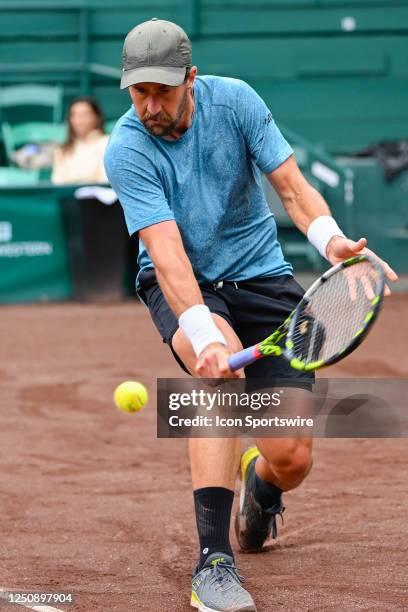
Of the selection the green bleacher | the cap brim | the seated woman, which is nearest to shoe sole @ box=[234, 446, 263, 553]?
the cap brim

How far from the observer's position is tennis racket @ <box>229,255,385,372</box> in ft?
11.4

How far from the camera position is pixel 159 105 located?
3729mm

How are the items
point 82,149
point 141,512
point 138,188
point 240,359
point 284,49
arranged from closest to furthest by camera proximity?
point 240,359
point 138,188
point 141,512
point 82,149
point 284,49

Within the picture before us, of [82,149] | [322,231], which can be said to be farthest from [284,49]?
[322,231]

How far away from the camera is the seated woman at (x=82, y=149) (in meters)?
10.4

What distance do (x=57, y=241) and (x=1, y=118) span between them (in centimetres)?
281

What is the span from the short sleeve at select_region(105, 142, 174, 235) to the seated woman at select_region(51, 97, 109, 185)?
660 cm

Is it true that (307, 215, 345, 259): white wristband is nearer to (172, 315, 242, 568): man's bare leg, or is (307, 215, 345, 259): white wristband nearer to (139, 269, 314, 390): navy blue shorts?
(139, 269, 314, 390): navy blue shorts

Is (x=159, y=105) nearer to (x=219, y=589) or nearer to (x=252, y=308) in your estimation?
(x=252, y=308)

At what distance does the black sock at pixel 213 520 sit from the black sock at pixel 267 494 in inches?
20.5

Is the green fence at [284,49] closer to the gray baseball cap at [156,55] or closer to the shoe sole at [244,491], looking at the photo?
the shoe sole at [244,491]

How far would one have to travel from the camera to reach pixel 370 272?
3506 mm

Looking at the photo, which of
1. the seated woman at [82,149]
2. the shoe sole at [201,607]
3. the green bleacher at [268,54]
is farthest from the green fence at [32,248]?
the shoe sole at [201,607]

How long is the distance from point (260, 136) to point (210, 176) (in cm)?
21
